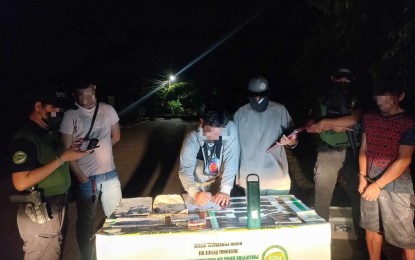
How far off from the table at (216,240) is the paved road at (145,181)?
2.16 m

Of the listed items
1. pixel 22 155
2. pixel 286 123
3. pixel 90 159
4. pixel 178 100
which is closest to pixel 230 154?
pixel 286 123

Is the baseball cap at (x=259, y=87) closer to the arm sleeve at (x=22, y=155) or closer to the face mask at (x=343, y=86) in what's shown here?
the face mask at (x=343, y=86)

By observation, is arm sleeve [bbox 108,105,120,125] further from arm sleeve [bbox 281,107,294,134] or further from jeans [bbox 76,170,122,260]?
arm sleeve [bbox 281,107,294,134]

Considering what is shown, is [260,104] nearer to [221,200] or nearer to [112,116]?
[221,200]

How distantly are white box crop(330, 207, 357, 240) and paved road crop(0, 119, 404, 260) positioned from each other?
84mm

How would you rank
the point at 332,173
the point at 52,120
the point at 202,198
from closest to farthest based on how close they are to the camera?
the point at 202,198, the point at 52,120, the point at 332,173

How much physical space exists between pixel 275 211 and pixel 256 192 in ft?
1.16

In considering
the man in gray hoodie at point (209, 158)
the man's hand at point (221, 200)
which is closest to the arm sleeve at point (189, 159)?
the man in gray hoodie at point (209, 158)

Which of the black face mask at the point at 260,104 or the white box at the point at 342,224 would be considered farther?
the white box at the point at 342,224

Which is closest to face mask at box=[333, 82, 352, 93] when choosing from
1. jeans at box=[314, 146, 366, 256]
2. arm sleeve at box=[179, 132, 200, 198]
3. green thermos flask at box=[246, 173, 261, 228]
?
jeans at box=[314, 146, 366, 256]

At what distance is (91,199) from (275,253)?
2.26 metres

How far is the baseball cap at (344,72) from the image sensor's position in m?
4.12

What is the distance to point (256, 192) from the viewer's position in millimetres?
2598

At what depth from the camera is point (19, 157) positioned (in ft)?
9.73
